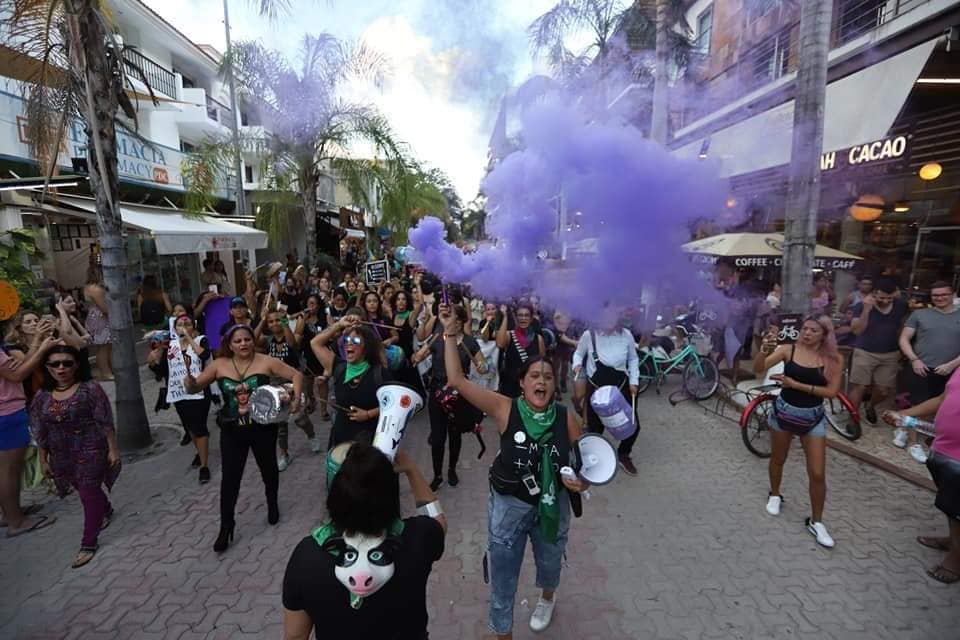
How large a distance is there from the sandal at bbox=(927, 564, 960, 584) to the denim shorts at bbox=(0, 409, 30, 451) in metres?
6.93

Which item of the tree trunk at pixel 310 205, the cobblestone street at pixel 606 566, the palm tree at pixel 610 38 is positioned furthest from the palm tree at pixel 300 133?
the cobblestone street at pixel 606 566

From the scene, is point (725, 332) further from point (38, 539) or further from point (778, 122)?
point (38, 539)

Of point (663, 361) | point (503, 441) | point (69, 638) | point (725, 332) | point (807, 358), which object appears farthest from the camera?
point (725, 332)

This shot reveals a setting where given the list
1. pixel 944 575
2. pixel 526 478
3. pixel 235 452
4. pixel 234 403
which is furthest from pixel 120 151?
pixel 944 575

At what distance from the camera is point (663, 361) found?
764cm

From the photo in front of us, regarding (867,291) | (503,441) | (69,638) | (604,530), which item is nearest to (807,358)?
(604,530)

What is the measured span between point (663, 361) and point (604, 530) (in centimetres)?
429

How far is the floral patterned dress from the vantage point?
346 cm

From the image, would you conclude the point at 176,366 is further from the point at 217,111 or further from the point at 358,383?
the point at 217,111

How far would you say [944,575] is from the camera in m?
3.30

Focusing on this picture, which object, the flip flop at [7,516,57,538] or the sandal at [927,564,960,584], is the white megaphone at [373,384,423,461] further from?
the sandal at [927,564,960,584]

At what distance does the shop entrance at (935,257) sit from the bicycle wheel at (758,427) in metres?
5.57

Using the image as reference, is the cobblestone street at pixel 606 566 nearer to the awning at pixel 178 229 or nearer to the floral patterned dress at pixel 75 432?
the floral patterned dress at pixel 75 432

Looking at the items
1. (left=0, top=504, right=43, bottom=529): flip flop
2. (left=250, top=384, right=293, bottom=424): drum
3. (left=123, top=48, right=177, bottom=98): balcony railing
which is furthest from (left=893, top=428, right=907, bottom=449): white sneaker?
(left=123, top=48, right=177, bottom=98): balcony railing
